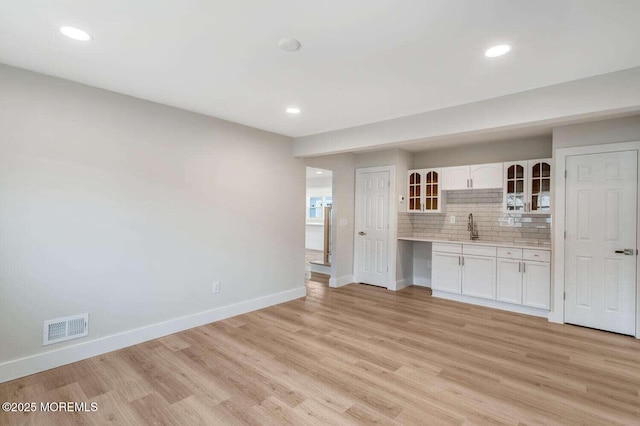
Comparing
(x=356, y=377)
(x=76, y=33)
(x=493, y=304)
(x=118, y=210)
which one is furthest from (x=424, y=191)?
(x=76, y=33)

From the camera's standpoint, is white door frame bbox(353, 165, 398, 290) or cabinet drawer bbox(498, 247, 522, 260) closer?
cabinet drawer bbox(498, 247, 522, 260)

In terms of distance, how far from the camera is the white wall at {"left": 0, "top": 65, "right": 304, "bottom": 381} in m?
2.60

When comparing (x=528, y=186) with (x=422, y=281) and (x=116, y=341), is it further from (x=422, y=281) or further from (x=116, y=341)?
(x=116, y=341)

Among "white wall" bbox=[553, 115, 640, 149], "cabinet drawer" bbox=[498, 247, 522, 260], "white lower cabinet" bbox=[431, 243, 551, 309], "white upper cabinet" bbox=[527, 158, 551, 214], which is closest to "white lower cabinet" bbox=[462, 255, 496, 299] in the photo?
"white lower cabinet" bbox=[431, 243, 551, 309]

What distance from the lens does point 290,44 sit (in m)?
2.15

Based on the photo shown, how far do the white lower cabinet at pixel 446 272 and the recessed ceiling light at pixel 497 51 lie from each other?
3299 millimetres

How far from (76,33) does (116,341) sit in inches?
105

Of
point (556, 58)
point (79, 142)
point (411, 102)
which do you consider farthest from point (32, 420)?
point (556, 58)

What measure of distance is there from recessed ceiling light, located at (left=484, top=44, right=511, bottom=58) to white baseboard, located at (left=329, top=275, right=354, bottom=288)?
4226 millimetres

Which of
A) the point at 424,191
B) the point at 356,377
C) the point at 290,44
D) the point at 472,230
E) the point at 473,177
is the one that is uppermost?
the point at 290,44

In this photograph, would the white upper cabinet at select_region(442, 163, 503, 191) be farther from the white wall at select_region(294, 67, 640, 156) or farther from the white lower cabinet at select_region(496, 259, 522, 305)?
the white wall at select_region(294, 67, 640, 156)

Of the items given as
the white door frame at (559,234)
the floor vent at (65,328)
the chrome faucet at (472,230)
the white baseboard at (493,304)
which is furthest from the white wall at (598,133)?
the floor vent at (65,328)

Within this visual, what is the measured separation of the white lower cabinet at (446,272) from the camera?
4.90m

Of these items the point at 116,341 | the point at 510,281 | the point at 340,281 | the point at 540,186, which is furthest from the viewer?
the point at 340,281
